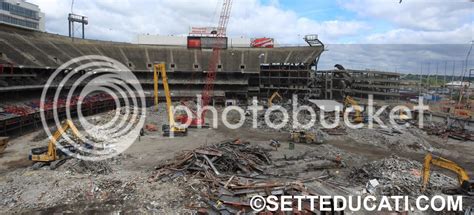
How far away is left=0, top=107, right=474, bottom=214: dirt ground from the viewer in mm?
16909

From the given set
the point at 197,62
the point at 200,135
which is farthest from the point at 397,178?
the point at 197,62

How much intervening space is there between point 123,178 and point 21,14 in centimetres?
8544

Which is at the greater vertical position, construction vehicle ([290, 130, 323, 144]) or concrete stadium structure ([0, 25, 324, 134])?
concrete stadium structure ([0, 25, 324, 134])

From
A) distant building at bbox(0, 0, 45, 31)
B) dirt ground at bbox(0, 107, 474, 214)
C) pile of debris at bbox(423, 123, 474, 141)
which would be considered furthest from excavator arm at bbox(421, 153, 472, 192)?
distant building at bbox(0, 0, 45, 31)

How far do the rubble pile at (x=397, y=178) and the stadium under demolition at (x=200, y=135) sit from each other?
0.13 m

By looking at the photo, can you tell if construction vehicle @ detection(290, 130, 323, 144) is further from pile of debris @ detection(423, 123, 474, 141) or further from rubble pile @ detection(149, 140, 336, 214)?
pile of debris @ detection(423, 123, 474, 141)

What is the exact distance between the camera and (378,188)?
1895 centimetres

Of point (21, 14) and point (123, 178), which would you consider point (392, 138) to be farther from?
point (21, 14)

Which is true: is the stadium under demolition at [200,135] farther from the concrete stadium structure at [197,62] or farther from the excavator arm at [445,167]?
the concrete stadium structure at [197,62]

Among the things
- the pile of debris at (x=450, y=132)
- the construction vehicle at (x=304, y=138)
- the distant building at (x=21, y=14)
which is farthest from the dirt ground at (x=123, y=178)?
the distant building at (x=21, y=14)

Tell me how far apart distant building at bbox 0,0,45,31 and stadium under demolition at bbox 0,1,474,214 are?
19.1m

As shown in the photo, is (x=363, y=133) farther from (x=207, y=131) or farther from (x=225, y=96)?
(x=225, y=96)

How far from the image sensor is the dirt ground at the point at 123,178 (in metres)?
16.9

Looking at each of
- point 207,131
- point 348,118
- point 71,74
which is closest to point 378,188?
point 207,131
